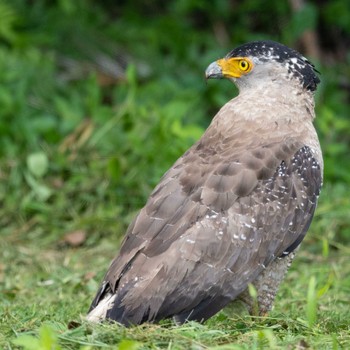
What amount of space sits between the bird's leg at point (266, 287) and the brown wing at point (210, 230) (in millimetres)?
94

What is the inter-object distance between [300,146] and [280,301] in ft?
3.87

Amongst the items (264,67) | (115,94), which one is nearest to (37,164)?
(115,94)

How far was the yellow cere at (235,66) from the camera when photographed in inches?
255

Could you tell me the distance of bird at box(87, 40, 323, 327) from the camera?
5.30 meters

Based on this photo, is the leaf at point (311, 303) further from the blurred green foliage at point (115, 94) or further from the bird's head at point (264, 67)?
the blurred green foliage at point (115, 94)

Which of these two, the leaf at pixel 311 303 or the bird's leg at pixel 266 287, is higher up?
the leaf at pixel 311 303

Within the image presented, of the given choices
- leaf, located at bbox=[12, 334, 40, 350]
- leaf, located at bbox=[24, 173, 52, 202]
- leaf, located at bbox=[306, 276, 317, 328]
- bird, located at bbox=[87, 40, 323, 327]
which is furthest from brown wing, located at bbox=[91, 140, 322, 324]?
leaf, located at bbox=[24, 173, 52, 202]

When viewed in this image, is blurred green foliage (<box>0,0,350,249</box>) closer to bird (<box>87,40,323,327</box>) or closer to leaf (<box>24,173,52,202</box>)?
leaf (<box>24,173,52,202</box>)

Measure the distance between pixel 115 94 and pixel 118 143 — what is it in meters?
1.23

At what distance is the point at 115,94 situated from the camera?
9953mm

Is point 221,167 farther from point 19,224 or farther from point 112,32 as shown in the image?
point 112,32

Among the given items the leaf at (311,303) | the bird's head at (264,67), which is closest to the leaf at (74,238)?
the bird's head at (264,67)

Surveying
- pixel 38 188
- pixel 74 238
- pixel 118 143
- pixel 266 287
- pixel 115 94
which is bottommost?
pixel 74 238

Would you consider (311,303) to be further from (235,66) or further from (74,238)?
(74,238)
